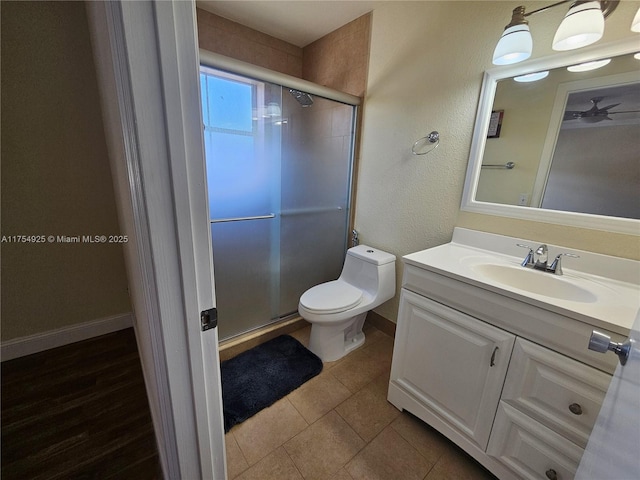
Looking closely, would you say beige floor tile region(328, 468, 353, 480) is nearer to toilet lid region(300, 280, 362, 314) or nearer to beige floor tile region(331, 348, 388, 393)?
beige floor tile region(331, 348, 388, 393)

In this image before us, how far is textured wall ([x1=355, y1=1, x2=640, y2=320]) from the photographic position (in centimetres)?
129

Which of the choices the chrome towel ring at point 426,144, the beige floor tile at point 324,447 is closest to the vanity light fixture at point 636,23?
the chrome towel ring at point 426,144

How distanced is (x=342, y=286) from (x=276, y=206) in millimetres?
737

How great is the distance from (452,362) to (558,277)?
0.59m

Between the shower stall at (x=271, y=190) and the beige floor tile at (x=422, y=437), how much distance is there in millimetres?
1086

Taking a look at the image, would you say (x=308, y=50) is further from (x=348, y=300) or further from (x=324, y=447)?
(x=324, y=447)

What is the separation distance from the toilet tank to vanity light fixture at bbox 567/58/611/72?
1290mm

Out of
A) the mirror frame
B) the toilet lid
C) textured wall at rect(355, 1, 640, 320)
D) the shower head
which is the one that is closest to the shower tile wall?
textured wall at rect(355, 1, 640, 320)

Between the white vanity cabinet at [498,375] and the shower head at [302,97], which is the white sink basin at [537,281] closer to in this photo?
the white vanity cabinet at [498,375]

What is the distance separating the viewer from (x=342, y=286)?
1.92 m

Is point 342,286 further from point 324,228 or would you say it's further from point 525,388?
point 525,388

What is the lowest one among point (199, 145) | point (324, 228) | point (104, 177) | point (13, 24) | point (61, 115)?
point (324, 228)

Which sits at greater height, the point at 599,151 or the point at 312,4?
the point at 312,4

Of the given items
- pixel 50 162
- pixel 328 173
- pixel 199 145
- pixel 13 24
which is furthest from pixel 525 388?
pixel 13 24
